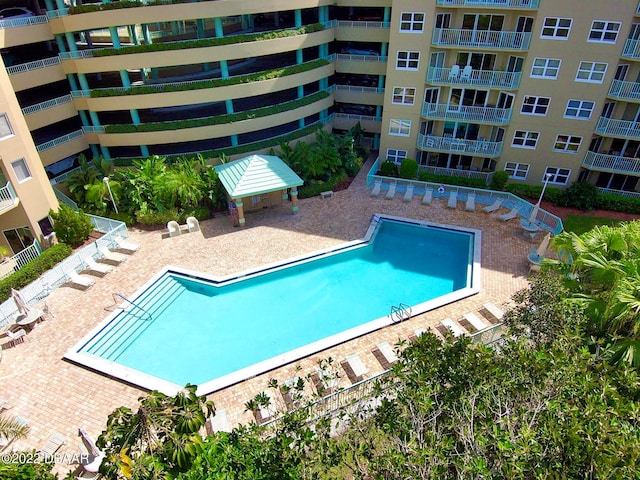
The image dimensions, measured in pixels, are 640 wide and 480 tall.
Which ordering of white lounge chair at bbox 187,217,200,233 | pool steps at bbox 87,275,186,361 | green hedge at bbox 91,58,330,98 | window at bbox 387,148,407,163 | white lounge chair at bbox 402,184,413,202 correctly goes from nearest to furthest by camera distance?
pool steps at bbox 87,275,186,361
white lounge chair at bbox 187,217,200,233
green hedge at bbox 91,58,330,98
white lounge chair at bbox 402,184,413,202
window at bbox 387,148,407,163

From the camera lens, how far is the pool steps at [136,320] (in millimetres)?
18688

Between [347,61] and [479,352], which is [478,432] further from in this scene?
[347,61]

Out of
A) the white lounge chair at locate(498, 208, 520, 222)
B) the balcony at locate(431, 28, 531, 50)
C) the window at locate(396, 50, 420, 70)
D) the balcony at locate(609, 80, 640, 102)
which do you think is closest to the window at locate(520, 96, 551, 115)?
the balcony at locate(431, 28, 531, 50)

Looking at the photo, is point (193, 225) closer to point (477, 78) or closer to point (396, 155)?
point (396, 155)

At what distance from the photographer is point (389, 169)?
32.4 meters

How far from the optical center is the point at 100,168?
93.0 ft

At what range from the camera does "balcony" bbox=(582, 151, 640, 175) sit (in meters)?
27.5

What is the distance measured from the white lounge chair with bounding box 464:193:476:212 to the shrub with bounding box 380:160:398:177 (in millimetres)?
6264

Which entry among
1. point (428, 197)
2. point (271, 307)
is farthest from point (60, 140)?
point (428, 197)

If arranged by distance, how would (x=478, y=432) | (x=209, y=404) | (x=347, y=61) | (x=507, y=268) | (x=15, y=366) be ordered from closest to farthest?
(x=478, y=432), (x=209, y=404), (x=15, y=366), (x=507, y=268), (x=347, y=61)

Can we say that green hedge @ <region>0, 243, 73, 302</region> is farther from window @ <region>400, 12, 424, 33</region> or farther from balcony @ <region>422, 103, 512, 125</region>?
window @ <region>400, 12, 424, 33</region>

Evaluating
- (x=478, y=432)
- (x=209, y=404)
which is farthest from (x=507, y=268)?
(x=209, y=404)

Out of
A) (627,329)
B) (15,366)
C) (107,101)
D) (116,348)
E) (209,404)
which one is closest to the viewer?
(209,404)

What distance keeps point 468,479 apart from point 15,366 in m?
18.6
